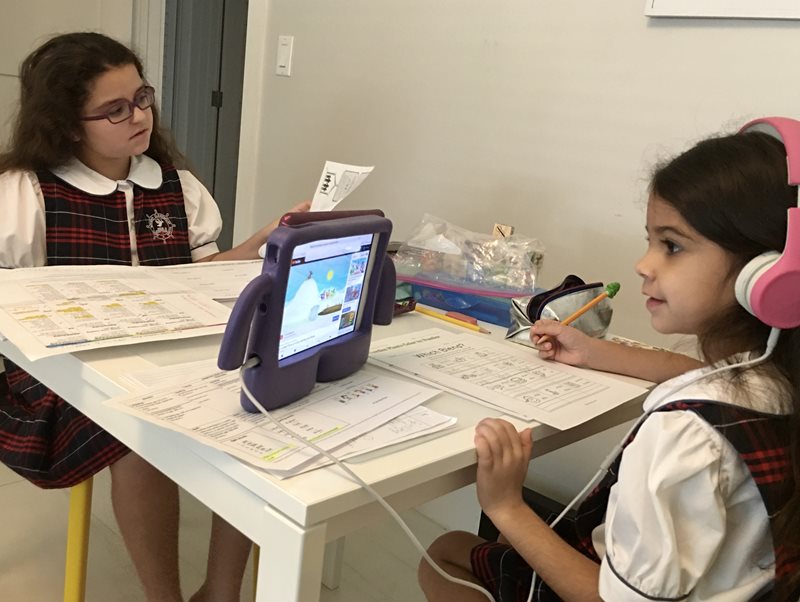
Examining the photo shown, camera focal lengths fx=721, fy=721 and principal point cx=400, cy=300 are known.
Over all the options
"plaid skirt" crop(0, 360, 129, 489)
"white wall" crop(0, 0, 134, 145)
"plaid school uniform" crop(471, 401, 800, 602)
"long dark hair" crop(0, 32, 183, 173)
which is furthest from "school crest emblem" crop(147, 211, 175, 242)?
"white wall" crop(0, 0, 134, 145)

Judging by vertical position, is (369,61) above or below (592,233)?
above

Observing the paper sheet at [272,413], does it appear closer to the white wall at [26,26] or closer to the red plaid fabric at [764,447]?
the red plaid fabric at [764,447]

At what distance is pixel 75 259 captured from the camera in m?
1.28

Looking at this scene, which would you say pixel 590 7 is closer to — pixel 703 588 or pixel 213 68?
pixel 703 588

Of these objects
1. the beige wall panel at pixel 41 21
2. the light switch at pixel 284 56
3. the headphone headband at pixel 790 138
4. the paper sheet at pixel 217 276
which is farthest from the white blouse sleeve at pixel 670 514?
the beige wall panel at pixel 41 21

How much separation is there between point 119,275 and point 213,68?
247 cm

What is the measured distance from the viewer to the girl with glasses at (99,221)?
3.49 feet

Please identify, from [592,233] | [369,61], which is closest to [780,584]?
[592,233]

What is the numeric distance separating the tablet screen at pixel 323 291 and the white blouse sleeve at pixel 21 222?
70 centimetres

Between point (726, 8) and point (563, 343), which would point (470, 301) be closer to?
point (563, 343)

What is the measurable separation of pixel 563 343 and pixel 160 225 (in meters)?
0.85

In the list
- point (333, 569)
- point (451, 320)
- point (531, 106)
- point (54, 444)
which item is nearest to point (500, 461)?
point (451, 320)

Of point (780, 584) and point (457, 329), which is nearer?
point (780, 584)

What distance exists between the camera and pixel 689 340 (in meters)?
1.25
